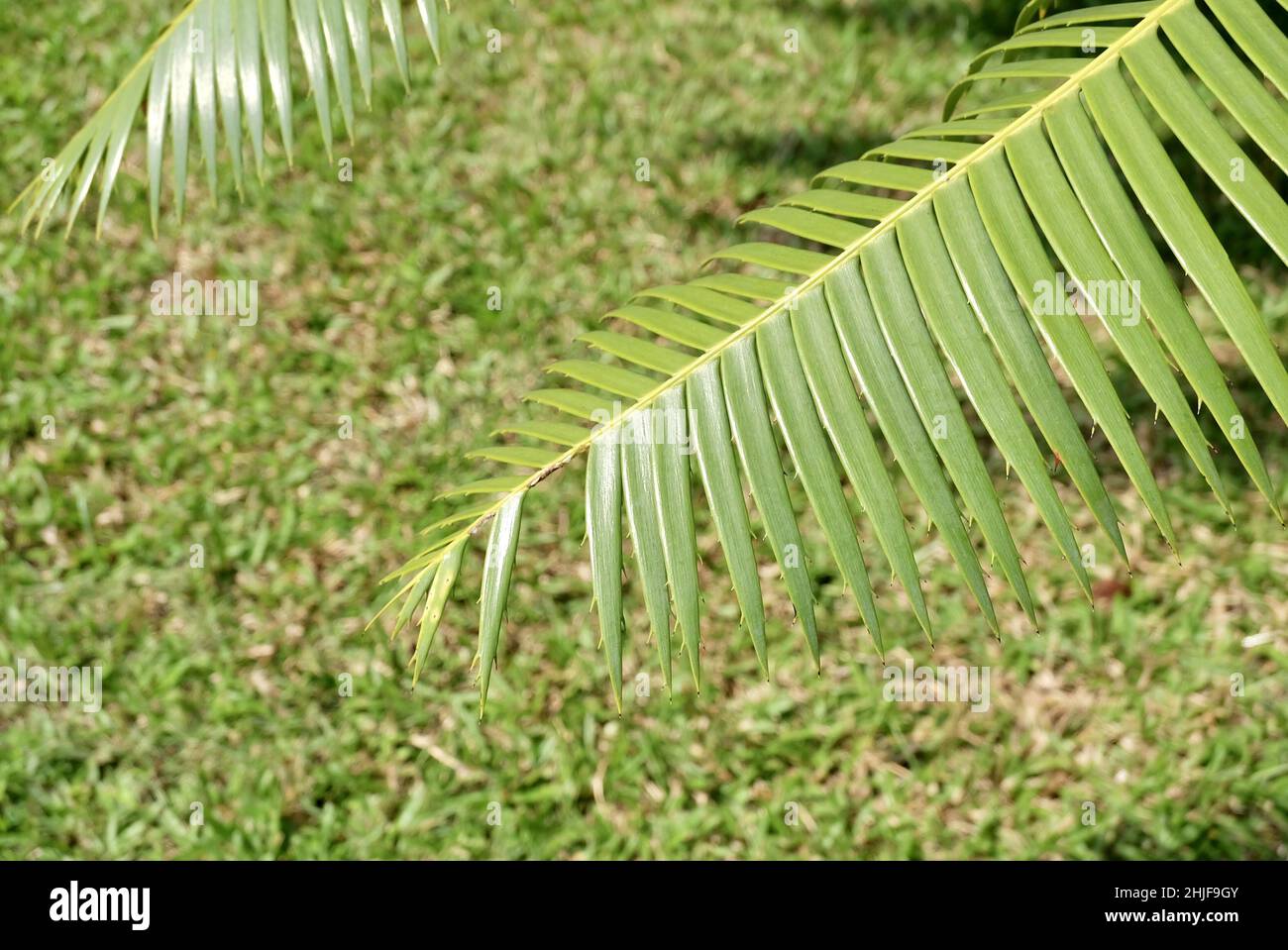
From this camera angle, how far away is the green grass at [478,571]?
237 cm

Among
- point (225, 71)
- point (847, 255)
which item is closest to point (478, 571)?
point (225, 71)

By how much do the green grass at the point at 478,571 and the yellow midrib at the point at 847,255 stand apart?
1.49 metres

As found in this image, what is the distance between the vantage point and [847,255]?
1.08m

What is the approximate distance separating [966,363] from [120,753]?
2.18 meters

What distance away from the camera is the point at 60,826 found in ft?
7.70

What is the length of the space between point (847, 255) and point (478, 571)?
1.82 m

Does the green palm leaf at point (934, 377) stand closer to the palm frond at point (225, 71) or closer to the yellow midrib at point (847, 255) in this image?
the yellow midrib at point (847, 255)

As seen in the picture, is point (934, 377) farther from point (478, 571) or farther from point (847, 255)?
point (478, 571)

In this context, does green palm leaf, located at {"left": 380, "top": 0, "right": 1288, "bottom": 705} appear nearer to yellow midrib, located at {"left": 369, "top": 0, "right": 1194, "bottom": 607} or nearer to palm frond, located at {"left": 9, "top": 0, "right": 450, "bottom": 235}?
yellow midrib, located at {"left": 369, "top": 0, "right": 1194, "bottom": 607}

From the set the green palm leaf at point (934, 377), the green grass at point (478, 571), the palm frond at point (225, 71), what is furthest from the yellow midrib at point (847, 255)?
the green grass at point (478, 571)
